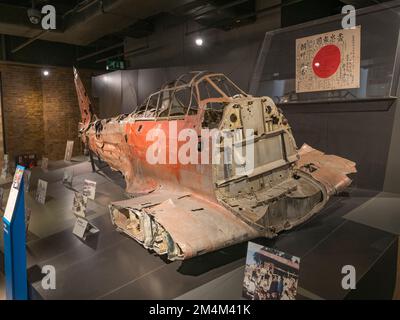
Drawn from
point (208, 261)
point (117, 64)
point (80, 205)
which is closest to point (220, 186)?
point (208, 261)

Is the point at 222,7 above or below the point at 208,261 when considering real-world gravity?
above

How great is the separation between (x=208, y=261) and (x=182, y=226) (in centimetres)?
69

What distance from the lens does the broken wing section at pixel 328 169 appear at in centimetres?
404

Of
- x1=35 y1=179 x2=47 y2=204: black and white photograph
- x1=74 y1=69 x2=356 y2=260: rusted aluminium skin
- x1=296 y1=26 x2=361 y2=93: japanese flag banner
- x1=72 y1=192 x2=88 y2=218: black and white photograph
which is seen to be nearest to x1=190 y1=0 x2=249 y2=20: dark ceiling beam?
x1=296 y1=26 x2=361 y2=93: japanese flag banner

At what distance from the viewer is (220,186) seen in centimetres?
329

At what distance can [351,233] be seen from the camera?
11.8 ft

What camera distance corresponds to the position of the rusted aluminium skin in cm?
299

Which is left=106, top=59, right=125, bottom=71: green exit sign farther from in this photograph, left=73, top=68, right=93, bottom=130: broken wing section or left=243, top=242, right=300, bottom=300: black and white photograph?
left=243, top=242, right=300, bottom=300: black and white photograph

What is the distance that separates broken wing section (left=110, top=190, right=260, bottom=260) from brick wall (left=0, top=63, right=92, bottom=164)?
9.37 meters

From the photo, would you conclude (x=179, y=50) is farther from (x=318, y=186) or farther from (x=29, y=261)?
(x=29, y=261)

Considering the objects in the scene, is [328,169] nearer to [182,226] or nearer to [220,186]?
[220,186]

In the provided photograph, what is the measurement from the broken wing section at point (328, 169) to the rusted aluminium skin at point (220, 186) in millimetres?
13

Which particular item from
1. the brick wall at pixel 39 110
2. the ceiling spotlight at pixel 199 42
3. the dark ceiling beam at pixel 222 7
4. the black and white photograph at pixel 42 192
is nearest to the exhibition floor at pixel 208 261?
the black and white photograph at pixel 42 192
